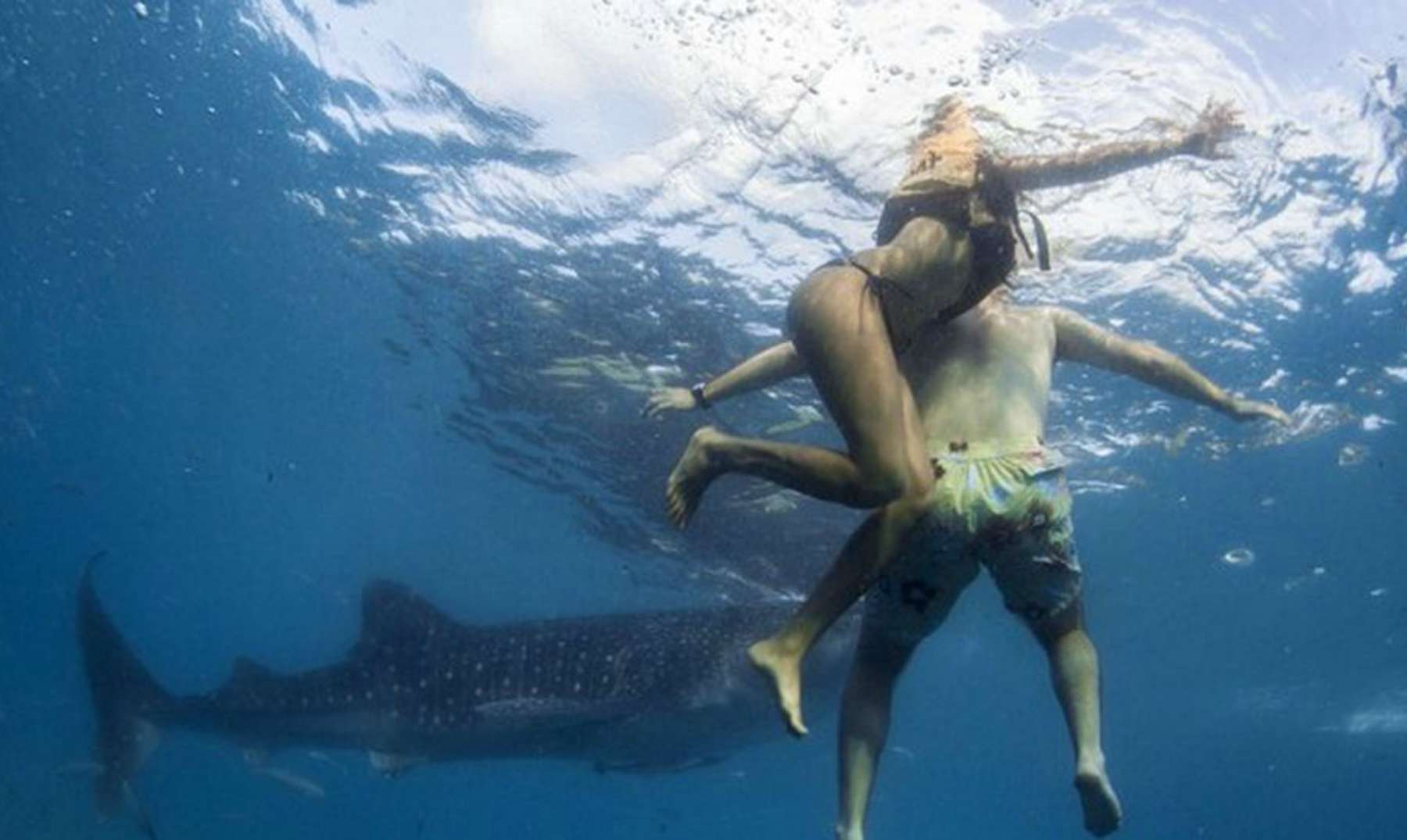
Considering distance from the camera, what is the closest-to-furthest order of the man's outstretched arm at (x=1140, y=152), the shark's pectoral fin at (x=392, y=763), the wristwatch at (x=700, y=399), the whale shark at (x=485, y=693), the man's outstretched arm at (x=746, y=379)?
the man's outstretched arm at (x=1140, y=152)
the man's outstretched arm at (x=746, y=379)
the wristwatch at (x=700, y=399)
the whale shark at (x=485, y=693)
the shark's pectoral fin at (x=392, y=763)

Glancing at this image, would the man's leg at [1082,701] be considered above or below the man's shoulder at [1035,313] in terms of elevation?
below

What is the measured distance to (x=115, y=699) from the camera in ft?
42.7

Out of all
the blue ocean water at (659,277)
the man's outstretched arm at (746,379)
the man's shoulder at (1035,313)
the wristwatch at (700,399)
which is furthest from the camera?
the blue ocean water at (659,277)

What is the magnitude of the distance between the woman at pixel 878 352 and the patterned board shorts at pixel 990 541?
228mm

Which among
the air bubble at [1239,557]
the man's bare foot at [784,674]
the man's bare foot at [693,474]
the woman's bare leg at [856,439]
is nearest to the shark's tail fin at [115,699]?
the man's bare foot at [693,474]

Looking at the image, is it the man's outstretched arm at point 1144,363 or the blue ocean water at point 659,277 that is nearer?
the man's outstretched arm at point 1144,363

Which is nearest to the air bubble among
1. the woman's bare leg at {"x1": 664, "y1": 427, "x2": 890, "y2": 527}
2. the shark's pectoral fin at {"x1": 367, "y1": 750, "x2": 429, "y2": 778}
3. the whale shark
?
the whale shark

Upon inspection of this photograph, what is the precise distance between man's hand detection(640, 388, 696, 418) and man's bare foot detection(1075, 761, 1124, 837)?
9.45ft

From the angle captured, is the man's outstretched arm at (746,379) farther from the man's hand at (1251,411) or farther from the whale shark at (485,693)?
the whale shark at (485,693)

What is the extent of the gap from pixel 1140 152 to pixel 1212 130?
377 millimetres

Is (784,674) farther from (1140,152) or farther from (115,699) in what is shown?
(115,699)

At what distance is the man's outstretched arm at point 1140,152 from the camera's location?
4883mm

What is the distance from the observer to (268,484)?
124ft

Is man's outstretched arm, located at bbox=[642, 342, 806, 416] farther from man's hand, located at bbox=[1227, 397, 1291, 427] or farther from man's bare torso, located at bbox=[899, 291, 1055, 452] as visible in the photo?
man's hand, located at bbox=[1227, 397, 1291, 427]
